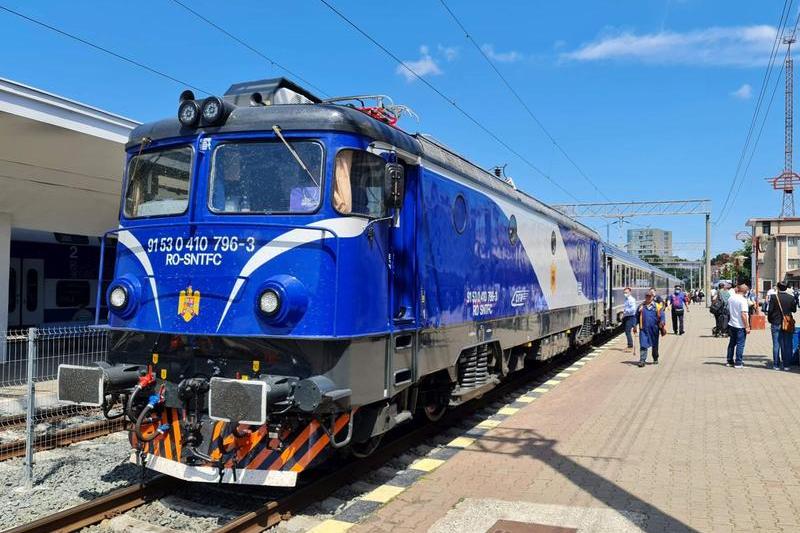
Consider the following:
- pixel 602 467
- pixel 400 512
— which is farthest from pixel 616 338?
pixel 400 512

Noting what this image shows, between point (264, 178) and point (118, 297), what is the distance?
5.41 feet

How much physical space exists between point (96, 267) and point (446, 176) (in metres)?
14.6

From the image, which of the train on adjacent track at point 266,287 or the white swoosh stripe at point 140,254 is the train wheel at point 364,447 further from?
the white swoosh stripe at point 140,254

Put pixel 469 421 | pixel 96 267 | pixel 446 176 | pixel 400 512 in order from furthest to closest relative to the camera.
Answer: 1. pixel 96 267
2. pixel 469 421
3. pixel 446 176
4. pixel 400 512

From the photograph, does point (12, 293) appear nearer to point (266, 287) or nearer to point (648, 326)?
point (266, 287)

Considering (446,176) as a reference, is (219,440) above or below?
below

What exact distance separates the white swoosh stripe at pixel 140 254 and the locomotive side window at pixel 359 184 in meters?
1.70

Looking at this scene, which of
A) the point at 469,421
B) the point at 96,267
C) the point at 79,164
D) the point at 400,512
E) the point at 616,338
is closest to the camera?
the point at 400,512

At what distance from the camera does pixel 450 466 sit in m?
6.76

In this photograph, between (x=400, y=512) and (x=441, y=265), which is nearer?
(x=400, y=512)

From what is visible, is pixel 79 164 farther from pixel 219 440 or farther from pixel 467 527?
pixel 467 527

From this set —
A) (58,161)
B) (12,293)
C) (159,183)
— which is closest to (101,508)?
(159,183)

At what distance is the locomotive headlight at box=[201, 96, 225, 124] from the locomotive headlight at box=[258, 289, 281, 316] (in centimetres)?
161

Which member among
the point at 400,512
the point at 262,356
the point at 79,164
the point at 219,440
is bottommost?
the point at 400,512
